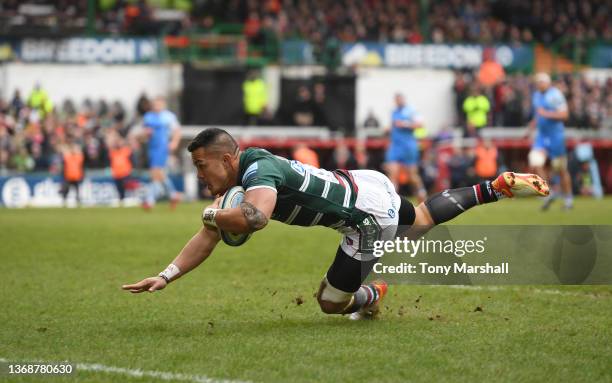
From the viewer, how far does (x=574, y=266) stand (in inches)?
297

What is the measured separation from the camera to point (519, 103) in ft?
94.2

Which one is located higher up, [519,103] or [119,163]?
[519,103]

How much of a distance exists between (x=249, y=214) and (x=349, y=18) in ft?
86.2

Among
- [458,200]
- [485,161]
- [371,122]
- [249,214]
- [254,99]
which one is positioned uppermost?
[249,214]

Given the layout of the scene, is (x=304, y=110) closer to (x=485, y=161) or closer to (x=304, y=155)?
(x=304, y=155)

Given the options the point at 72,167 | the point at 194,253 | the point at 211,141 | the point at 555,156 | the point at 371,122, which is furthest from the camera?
the point at 371,122

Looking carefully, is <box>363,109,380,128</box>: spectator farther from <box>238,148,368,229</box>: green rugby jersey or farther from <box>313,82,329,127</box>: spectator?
<box>238,148,368,229</box>: green rugby jersey

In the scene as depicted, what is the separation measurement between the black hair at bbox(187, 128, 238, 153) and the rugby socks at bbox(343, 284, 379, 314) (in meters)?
1.42

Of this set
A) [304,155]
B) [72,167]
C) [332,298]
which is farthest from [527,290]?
[304,155]

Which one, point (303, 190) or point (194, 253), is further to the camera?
point (194, 253)

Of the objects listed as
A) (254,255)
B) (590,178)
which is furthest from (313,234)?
(590,178)

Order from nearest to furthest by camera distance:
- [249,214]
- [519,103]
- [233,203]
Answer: [249,214] → [233,203] → [519,103]

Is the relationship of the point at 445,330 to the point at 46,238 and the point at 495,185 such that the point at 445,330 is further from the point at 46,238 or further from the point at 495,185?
the point at 46,238

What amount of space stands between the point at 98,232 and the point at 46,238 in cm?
105
